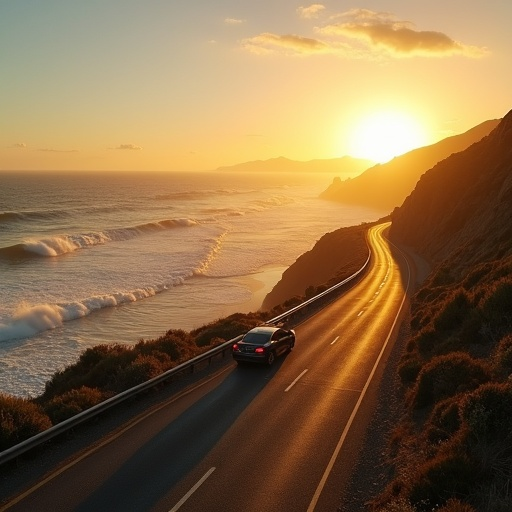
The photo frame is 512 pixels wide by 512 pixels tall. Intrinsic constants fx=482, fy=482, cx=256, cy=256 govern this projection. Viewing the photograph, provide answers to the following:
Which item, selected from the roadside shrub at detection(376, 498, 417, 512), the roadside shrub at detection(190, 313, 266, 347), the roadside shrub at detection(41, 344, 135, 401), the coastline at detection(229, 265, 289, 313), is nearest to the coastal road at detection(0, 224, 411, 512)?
the roadside shrub at detection(376, 498, 417, 512)

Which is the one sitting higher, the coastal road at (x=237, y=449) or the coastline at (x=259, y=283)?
the coastal road at (x=237, y=449)

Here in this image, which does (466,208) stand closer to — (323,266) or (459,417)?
(323,266)

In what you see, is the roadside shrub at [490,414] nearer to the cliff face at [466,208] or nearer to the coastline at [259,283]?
the cliff face at [466,208]

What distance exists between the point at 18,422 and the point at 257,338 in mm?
10561

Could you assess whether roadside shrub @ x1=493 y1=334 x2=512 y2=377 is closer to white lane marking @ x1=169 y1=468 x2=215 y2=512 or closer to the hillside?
the hillside

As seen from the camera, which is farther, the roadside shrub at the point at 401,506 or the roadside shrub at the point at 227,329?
the roadside shrub at the point at 227,329

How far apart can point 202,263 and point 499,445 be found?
201 ft

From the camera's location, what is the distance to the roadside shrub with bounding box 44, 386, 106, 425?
1430cm

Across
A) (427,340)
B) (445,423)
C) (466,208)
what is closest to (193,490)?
(445,423)

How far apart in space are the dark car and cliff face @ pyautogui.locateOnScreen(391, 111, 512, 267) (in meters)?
17.1

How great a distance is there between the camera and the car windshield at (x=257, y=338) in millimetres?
20844

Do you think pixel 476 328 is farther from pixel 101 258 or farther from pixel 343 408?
pixel 101 258

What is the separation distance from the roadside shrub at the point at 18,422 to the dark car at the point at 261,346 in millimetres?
8750

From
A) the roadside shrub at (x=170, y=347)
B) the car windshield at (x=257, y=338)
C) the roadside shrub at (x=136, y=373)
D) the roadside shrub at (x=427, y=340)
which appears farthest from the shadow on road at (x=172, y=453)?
the roadside shrub at (x=427, y=340)
